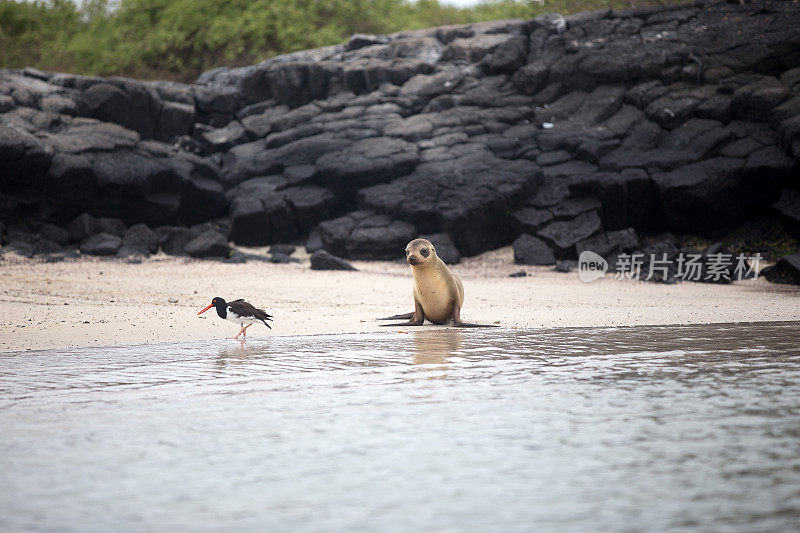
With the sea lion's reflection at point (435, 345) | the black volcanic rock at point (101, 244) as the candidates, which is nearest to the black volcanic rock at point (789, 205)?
the sea lion's reflection at point (435, 345)

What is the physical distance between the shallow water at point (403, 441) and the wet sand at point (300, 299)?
1865 millimetres

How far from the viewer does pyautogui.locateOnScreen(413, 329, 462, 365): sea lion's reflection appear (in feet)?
22.7

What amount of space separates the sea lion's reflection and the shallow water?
0.09 m

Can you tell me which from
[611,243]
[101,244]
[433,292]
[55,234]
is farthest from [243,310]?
[55,234]

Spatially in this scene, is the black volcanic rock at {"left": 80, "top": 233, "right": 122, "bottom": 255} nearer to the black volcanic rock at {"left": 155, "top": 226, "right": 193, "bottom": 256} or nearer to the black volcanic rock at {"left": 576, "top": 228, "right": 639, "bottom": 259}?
the black volcanic rock at {"left": 155, "top": 226, "right": 193, "bottom": 256}

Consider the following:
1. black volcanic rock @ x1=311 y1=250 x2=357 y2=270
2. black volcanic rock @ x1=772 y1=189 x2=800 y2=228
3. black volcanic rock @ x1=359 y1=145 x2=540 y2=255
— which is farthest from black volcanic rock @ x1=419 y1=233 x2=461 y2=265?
black volcanic rock @ x1=772 y1=189 x2=800 y2=228

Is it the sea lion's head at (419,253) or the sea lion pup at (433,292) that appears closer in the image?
the sea lion's head at (419,253)

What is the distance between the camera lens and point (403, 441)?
167 inches

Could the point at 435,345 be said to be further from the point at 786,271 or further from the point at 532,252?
the point at 532,252

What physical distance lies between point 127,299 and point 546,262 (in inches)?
336

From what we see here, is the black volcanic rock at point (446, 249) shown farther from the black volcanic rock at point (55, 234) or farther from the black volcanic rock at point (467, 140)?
the black volcanic rock at point (55, 234)

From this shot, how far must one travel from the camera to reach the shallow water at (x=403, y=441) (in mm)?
3195

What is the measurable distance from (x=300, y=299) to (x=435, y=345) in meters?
4.83

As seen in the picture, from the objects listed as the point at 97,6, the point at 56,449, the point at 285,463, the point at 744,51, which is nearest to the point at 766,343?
the point at 285,463
